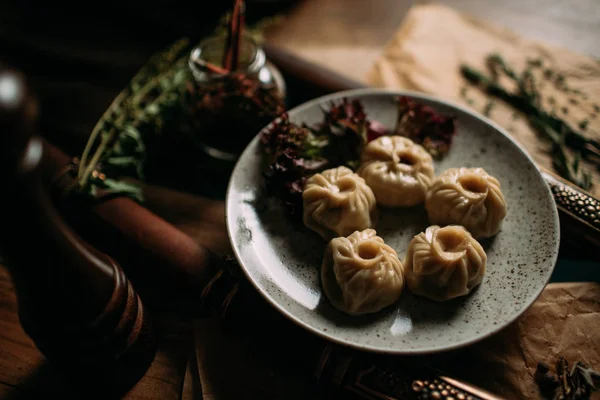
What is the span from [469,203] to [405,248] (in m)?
0.22

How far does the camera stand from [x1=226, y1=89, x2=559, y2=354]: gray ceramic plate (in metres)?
1.19

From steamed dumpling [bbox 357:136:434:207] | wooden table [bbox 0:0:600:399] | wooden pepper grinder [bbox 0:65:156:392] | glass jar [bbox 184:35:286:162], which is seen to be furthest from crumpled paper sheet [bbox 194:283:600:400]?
wooden table [bbox 0:0:600:399]

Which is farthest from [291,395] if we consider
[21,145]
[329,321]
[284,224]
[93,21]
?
[93,21]

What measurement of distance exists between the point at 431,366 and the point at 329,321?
0.28 m

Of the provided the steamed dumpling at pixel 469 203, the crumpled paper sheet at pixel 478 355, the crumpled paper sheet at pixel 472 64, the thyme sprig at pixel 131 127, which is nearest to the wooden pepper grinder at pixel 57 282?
the crumpled paper sheet at pixel 478 355

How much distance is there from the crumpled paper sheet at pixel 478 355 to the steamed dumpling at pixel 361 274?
0.18m

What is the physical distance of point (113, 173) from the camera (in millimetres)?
1642

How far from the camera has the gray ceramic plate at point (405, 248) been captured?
1.19 metres

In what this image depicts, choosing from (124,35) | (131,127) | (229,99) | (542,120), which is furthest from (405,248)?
(124,35)

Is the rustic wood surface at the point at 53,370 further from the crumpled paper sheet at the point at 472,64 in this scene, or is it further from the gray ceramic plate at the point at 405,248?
the crumpled paper sheet at the point at 472,64

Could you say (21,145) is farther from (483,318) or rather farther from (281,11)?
(281,11)

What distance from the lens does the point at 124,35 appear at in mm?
2406

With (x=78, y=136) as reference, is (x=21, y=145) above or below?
above

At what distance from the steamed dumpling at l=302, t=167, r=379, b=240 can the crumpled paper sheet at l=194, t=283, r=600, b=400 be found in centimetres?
33
